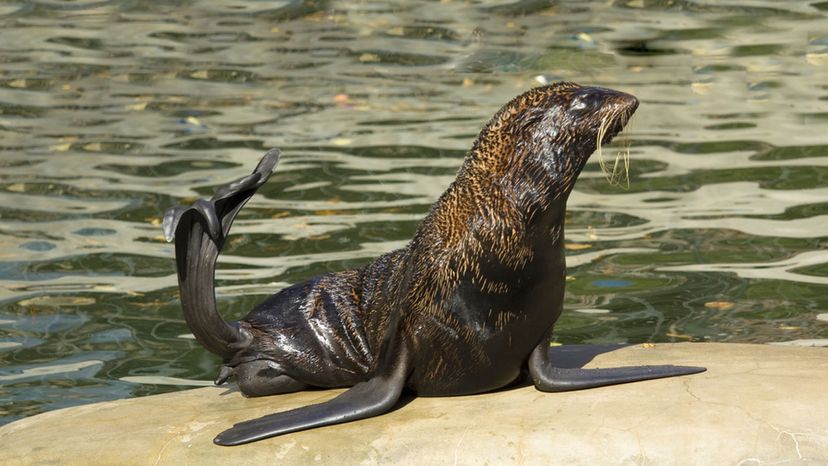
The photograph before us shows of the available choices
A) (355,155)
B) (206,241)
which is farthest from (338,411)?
(355,155)

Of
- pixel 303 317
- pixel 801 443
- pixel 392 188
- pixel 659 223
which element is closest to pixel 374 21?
pixel 392 188

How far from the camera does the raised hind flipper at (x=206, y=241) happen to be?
5.69 meters

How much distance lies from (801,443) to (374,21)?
44.1 feet

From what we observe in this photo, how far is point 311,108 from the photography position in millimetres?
14984

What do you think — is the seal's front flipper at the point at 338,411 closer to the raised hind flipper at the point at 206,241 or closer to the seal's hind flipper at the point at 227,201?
the raised hind flipper at the point at 206,241

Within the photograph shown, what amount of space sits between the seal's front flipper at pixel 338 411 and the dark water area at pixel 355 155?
1.93m

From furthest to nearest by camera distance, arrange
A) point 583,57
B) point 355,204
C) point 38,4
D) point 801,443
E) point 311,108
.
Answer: point 38,4, point 583,57, point 311,108, point 355,204, point 801,443

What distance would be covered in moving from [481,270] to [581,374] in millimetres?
614

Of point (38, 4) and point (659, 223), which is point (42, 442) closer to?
point (659, 223)

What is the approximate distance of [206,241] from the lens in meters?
5.84

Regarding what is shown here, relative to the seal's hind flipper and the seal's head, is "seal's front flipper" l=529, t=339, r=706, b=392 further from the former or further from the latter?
the seal's hind flipper

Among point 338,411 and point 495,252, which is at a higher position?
point 495,252

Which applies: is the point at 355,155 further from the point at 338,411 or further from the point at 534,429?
the point at 534,429

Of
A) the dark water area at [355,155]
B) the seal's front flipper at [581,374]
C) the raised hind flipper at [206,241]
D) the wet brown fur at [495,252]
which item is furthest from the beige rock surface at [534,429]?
the dark water area at [355,155]
